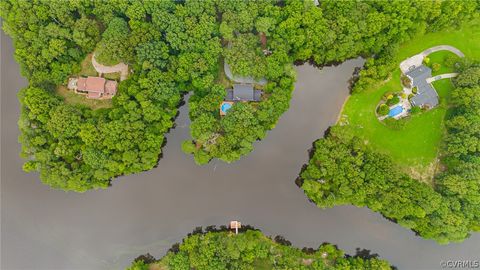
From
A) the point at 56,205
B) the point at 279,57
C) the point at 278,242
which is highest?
the point at 279,57

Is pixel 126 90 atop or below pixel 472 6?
below

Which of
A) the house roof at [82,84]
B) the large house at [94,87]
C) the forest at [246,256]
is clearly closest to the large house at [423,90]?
the forest at [246,256]

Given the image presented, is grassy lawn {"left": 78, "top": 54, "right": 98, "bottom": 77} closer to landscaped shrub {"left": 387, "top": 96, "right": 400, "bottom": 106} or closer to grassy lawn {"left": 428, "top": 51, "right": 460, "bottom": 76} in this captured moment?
landscaped shrub {"left": 387, "top": 96, "right": 400, "bottom": 106}

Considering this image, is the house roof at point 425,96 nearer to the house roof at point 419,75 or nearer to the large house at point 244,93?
the house roof at point 419,75

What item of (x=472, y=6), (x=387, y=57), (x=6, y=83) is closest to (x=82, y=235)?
(x=6, y=83)

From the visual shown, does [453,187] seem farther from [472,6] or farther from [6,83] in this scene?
[6,83]

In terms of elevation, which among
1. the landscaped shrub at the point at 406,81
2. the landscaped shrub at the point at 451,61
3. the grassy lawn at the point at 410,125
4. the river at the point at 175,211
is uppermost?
the landscaped shrub at the point at 451,61
